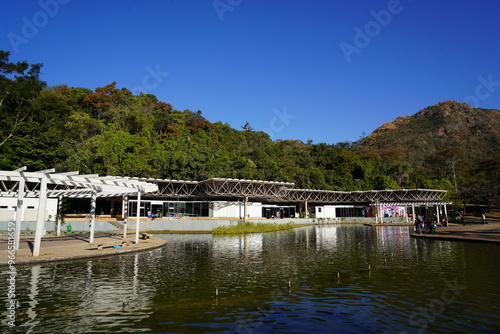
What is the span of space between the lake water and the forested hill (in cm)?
4057

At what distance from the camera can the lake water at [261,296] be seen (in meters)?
6.72

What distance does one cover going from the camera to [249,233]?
3662cm

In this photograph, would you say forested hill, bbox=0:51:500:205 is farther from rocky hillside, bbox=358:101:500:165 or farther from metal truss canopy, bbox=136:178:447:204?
metal truss canopy, bbox=136:178:447:204

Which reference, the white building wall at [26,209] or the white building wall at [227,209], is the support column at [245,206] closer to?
the white building wall at [227,209]

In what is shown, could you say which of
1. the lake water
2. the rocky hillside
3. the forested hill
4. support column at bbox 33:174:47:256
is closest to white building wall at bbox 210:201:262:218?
the forested hill

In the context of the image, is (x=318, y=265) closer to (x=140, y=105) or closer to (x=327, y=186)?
(x=327, y=186)

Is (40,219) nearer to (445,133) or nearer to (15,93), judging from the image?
(15,93)

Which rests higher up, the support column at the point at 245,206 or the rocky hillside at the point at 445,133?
the rocky hillside at the point at 445,133

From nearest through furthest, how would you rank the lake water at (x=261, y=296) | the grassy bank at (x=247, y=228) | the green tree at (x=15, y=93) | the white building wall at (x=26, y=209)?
the lake water at (x=261, y=296) → the white building wall at (x=26, y=209) → the grassy bank at (x=247, y=228) → the green tree at (x=15, y=93)

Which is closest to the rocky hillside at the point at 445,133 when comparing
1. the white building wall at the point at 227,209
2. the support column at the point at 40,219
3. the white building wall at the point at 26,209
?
the white building wall at the point at 227,209

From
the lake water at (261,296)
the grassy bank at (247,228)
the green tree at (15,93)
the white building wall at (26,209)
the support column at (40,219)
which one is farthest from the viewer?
the green tree at (15,93)

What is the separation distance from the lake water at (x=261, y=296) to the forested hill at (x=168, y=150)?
1597 inches

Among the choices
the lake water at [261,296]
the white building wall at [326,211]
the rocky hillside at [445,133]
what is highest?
the rocky hillside at [445,133]

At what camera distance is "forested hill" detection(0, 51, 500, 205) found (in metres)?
47.9
